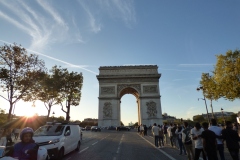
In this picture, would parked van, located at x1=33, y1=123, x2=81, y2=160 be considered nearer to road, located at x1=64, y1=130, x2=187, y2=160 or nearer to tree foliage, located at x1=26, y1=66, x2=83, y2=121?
road, located at x1=64, y1=130, x2=187, y2=160

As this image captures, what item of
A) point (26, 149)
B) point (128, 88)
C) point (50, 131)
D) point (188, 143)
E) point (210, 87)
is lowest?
point (188, 143)

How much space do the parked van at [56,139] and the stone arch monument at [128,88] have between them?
37.5 meters

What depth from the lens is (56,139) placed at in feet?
28.7

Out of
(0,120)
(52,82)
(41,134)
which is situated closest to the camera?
(41,134)

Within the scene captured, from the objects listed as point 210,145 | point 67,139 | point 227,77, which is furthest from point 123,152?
point 227,77

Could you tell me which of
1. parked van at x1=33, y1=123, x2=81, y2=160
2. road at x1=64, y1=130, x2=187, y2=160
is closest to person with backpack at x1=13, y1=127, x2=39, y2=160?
parked van at x1=33, y1=123, x2=81, y2=160

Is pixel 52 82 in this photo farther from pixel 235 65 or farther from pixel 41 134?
pixel 235 65

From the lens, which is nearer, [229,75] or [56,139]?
[56,139]

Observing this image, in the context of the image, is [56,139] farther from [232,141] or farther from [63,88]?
[63,88]

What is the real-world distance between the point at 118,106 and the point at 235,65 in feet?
96.1

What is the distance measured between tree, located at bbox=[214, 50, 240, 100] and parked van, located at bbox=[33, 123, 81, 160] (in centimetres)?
2461

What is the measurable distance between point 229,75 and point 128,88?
2844 centimetres

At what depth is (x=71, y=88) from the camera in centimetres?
3872

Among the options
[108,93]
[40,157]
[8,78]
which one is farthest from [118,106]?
[40,157]
